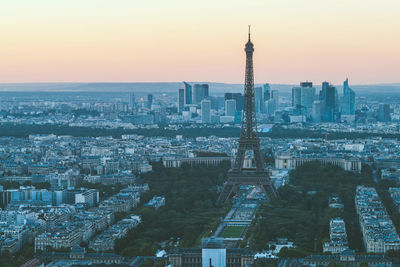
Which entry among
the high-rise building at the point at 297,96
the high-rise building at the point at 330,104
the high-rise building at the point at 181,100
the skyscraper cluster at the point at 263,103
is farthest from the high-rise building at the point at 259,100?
the high-rise building at the point at 330,104

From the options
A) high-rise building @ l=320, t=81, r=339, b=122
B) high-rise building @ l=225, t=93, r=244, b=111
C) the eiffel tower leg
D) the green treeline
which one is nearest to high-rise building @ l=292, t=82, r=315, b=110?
high-rise building @ l=320, t=81, r=339, b=122

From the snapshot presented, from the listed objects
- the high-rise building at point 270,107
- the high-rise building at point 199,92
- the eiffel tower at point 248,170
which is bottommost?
the high-rise building at point 270,107

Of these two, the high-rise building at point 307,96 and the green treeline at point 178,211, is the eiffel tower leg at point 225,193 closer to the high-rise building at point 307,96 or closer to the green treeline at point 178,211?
the green treeline at point 178,211

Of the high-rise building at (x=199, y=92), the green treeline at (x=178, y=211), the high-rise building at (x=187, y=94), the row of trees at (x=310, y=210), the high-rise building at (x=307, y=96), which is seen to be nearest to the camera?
the green treeline at (x=178, y=211)

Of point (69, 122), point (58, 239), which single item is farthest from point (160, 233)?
point (69, 122)

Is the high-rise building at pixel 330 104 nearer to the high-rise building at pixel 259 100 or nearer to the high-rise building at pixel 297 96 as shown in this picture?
the high-rise building at pixel 297 96

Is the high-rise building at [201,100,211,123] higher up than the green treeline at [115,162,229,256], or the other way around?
the green treeline at [115,162,229,256]

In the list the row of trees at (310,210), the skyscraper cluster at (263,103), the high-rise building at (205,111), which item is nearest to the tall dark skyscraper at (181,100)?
the skyscraper cluster at (263,103)

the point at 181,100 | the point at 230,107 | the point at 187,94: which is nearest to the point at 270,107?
the point at 181,100

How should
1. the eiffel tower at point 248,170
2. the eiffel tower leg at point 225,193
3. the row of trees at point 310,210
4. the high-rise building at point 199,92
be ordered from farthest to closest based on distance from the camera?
the high-rise building at point 199,92 < the eiffel tower at point 248,170 < the eiffel tower leg at point 225,193 < the row of trees at point 310,210

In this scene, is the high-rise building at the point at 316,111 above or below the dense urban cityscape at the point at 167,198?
below

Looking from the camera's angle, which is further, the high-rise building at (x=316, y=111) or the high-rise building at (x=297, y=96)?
the high-rise building at (x=297, y=96)

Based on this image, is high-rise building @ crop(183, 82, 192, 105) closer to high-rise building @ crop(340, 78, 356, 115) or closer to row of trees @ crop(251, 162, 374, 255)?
high-rise building @ crop(340, 78, 356, 115)
